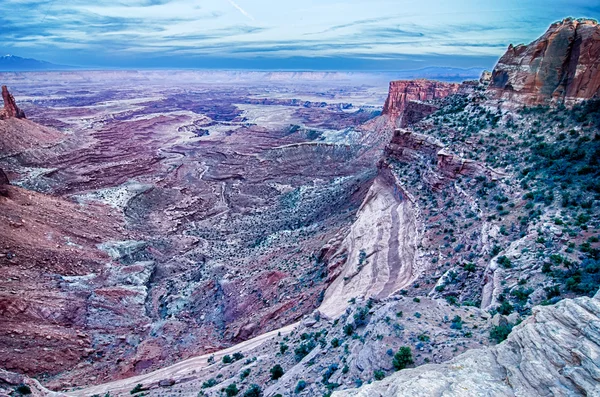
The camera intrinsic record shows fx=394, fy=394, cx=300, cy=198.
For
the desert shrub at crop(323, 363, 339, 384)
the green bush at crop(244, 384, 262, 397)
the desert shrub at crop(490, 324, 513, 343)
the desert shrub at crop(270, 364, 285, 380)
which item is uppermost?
the desert shrub at crop(490, 324, 513, 343)

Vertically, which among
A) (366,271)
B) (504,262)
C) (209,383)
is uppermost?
(504,262)

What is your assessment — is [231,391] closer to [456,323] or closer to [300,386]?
[300,386]

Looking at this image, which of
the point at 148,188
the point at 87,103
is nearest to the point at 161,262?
the point at 148,188

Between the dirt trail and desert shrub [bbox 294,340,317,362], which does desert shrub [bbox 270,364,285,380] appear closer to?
desert shrub [bbox 294,340,317,362]

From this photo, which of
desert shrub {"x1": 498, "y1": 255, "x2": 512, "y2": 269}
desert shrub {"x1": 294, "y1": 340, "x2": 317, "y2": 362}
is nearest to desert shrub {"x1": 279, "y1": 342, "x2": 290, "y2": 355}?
desert shrub {"x1": 294, "y1": 340, "x2": 317, "y2": 362}

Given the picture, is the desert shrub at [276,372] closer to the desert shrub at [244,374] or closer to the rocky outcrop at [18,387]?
the desert shrub at [244,374]

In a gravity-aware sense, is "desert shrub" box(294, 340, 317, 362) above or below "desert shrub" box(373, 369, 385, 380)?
below

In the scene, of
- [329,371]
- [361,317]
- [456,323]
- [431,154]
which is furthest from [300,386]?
[431,154]
